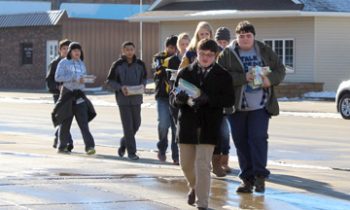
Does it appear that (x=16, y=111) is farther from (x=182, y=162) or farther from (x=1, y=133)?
(x=182, y=162)

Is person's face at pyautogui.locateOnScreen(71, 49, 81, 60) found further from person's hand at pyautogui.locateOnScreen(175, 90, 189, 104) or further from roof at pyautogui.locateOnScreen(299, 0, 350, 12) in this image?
roof at pyautogui.locateOnScreen(299, 0, 350, 12)

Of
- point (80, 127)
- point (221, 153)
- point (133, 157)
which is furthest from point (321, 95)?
point (221, 153)

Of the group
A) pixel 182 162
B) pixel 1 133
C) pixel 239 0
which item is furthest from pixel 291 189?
pixel 239 0

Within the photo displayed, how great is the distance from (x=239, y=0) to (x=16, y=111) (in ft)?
41.9

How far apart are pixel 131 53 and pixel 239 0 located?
24.3 m

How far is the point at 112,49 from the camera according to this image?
149 ft

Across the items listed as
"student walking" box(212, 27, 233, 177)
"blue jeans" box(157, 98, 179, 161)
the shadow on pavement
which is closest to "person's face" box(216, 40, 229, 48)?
"student walking" box(212, 27, 233, 177)

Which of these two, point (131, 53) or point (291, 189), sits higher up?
point (131, 53)

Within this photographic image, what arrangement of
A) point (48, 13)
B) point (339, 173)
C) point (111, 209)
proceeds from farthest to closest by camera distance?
point (48, 13), point (339, 173), point (111, 209)

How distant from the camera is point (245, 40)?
908 cm

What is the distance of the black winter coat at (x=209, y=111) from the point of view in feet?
26.3

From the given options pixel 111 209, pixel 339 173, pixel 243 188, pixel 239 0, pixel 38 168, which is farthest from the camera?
pixel 239 0

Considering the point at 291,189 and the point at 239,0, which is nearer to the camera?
the point at 291,189

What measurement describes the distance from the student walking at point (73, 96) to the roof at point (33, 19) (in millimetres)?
31135
